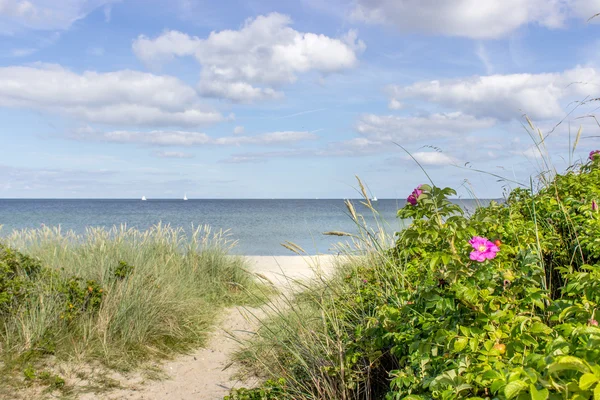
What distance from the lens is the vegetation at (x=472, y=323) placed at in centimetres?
141

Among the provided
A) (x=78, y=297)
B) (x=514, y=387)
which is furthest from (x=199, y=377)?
(x=514, y=387)

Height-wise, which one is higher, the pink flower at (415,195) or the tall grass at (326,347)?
the pink flower at (415,195)

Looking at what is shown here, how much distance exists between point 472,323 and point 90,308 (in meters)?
4.22

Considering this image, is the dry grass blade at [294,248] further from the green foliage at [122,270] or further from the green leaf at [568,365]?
the green foliage at [122,270]

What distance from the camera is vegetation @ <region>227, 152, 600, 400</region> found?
4.62ft

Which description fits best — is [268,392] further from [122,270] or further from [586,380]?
[122,270]

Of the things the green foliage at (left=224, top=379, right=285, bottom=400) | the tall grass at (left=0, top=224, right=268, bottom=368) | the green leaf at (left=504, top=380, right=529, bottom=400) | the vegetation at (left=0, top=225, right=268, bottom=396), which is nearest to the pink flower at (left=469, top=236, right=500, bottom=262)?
the green leaf at (left=504, top=380, right=529, bottom=400)

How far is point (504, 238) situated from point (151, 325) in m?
3.74

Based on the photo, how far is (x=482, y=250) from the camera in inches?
78.7

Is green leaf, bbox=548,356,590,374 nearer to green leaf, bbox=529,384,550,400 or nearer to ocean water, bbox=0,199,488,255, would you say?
green leaf, bbox=529,384,550,400

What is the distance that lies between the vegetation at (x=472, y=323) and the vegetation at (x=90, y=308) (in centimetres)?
156

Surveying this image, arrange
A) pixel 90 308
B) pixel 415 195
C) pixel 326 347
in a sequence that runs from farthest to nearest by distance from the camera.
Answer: pixel 90 308
pixel 326 347
pixel 415 195

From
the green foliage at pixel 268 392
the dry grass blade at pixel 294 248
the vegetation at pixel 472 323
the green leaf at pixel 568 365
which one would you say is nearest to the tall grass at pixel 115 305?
the dry grass blade at pixel 294 248

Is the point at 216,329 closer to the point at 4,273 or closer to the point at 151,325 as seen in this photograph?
the point at 151,325
